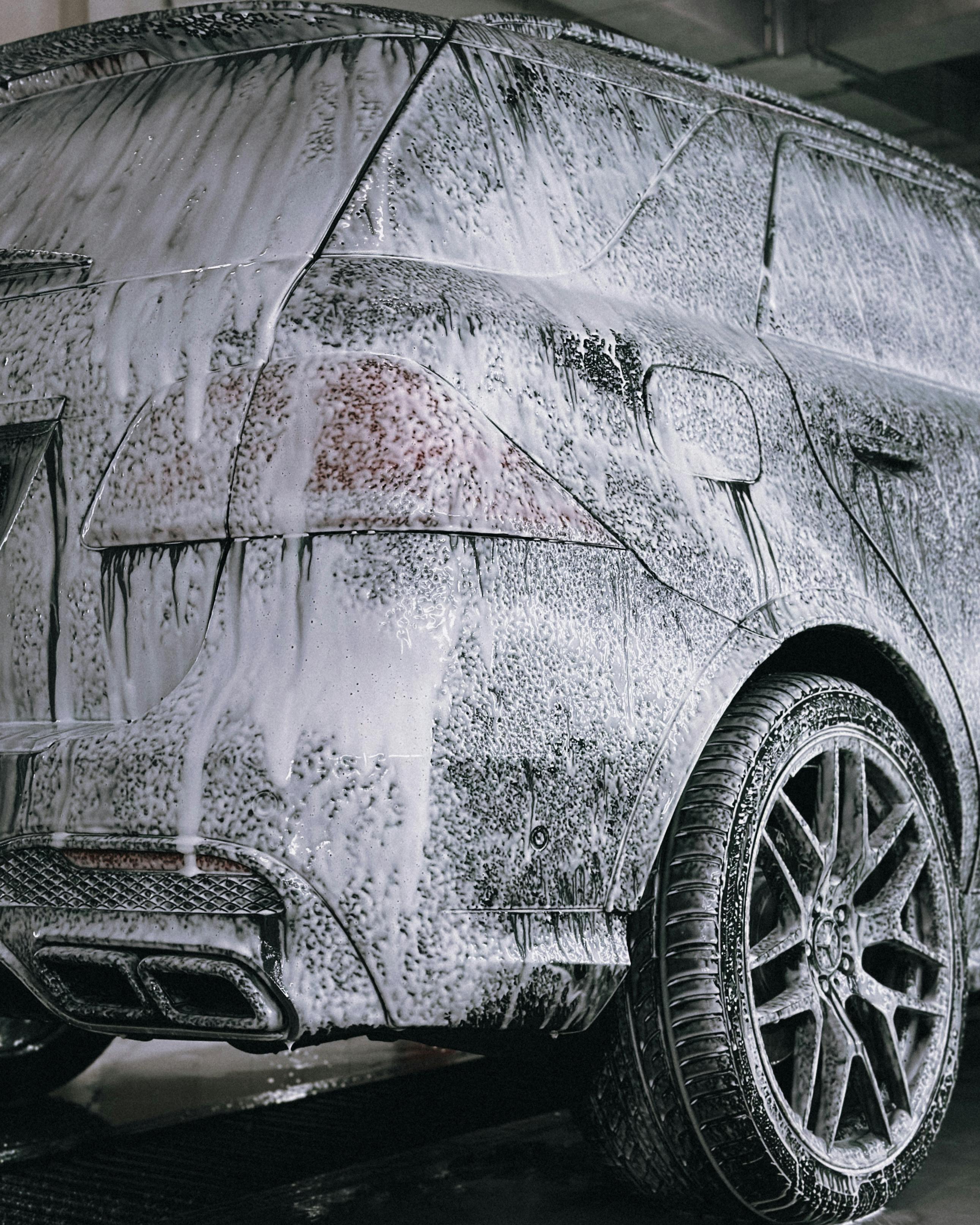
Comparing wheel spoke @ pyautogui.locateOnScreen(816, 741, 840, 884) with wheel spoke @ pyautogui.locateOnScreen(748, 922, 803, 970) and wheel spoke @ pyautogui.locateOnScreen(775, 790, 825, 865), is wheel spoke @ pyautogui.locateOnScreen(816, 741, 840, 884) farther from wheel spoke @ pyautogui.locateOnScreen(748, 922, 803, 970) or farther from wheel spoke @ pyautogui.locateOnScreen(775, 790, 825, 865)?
wheel spoke @ pyautogui.locateOnScreen(748, 922, 803, 970)

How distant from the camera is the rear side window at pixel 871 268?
304 cm

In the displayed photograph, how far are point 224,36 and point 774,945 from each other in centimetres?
162

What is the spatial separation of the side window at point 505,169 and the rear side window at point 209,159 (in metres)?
0.05

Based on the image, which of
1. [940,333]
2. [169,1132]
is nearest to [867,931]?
[940,333]

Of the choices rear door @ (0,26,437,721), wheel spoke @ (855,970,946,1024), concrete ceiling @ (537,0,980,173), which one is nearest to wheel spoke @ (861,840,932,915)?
wheel spoke @ (855,970,946,1024)

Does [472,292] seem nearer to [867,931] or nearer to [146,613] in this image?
[146,613]

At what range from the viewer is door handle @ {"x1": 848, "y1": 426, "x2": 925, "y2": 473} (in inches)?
114

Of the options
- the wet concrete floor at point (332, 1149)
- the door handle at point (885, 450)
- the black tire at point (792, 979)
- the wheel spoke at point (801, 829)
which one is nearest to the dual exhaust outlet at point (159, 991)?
the black tire at point (792, 979)

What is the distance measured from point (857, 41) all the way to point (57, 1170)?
34.9 feet

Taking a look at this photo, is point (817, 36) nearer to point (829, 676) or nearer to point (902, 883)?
point (829, 676)

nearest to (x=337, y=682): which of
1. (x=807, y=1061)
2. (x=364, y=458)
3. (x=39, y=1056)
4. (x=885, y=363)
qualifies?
(x=364, y=458)

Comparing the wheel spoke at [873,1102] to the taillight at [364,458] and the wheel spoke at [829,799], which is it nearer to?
the wheel spoke at [829,799]

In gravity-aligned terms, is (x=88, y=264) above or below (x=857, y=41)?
below

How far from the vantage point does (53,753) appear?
2.20 meters
